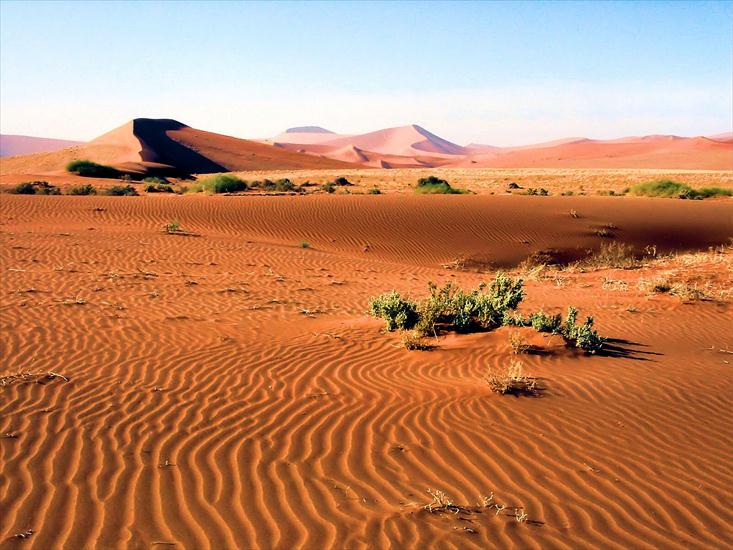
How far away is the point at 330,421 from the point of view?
5766 mm

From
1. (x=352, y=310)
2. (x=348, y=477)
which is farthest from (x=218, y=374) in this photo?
(x=352, y=310)

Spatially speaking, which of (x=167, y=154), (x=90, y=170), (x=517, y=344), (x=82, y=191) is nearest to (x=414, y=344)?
(x=517, y=344)

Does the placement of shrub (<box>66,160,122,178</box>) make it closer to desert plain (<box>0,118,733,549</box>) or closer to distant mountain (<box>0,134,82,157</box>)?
desert plain (<box>0,118,733,549</box>)

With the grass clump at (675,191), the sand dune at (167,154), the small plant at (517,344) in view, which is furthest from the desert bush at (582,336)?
the sand dune at (167,154)

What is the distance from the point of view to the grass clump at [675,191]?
32.5 m

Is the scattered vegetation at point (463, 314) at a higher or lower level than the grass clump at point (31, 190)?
lower

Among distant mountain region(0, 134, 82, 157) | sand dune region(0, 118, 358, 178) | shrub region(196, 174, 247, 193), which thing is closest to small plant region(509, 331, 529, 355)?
shrub region(196, 174, 247, 193)

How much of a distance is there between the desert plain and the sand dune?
45713 millimetres

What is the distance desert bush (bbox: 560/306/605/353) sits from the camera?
8.23 meters

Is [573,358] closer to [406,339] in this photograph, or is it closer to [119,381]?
[406,339]

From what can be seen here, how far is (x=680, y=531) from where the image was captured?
4.14m

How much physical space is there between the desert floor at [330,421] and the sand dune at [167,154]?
47.3m

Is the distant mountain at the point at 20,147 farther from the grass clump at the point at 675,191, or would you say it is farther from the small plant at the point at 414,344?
the small plant at the point at 414,344

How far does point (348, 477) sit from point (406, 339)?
386cm
